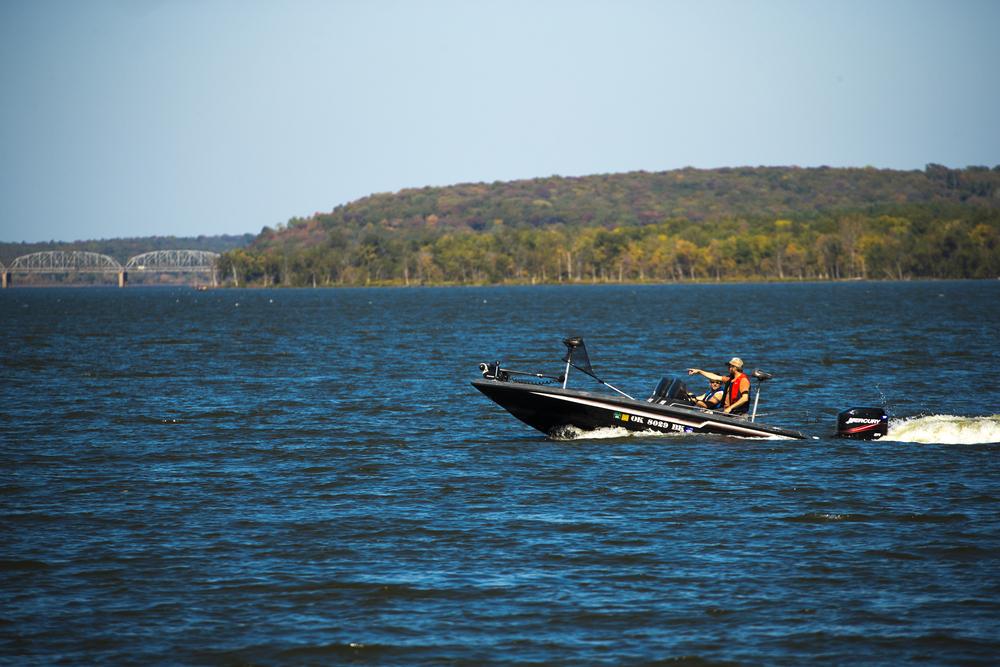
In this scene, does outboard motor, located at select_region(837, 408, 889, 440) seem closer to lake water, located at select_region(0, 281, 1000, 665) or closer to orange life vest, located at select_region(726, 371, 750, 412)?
lake water, located at select_region(0, 281, 1000, 665)

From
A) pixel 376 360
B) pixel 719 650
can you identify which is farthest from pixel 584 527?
pixel 376 360

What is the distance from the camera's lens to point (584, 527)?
19828 millimetres

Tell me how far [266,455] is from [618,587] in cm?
1371

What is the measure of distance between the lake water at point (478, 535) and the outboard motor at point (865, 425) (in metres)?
0.46

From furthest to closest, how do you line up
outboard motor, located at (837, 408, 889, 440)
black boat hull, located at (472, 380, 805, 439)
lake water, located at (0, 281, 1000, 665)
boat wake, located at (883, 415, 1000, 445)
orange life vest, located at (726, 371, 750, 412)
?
boat wake, located at (883, 415, 1000, 445) → outboard motor, located at (837, 408, 889, 440) → orange life vest, located at (726, 371, 750, 412) → black boat hull, located at (472, 380, 805, 439) → lake water, located at (0, 281, 1000, 665)

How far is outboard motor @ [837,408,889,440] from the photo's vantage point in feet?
93.6

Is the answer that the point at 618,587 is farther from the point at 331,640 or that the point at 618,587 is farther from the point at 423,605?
the point at 331,640

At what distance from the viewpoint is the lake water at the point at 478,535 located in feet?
47.4

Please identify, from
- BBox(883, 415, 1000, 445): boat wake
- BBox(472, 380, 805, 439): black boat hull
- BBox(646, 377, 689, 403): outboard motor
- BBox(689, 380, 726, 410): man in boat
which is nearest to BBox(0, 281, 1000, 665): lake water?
BBox(883, 415, 1000, 445): boat wake

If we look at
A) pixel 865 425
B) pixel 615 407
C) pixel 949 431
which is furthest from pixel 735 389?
pixel 949 431

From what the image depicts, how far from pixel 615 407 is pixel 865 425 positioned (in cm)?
582

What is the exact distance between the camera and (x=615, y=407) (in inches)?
1116

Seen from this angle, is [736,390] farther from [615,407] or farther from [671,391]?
[615,407]

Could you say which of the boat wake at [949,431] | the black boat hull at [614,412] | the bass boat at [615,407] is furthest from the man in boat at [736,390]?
the boat wake at [949,431]
